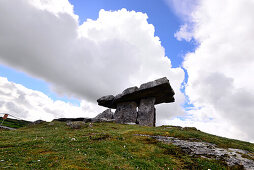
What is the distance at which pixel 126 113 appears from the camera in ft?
153

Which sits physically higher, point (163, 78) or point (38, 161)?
point (163, 78)

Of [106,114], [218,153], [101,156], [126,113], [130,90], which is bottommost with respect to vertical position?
[101,156]

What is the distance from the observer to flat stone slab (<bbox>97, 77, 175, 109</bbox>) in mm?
39250

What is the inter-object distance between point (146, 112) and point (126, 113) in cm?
621

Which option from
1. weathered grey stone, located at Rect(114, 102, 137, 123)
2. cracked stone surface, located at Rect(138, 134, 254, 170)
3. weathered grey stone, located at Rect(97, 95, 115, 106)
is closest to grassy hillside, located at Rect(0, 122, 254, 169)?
cracked stone surface, located at Rect(138, 134, 254, 170)

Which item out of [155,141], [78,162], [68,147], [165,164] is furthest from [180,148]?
[68,147]

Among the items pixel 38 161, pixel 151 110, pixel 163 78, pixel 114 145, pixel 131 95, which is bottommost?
pixel 38 161

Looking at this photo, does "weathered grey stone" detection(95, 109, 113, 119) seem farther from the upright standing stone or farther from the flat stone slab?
the upright standing stone

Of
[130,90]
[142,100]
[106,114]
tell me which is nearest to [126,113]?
[142,100]

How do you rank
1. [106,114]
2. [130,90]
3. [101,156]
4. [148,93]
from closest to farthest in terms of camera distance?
[101,156]
[148,93]
[130,90]
[106,114]

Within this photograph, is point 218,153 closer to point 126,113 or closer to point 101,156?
point 101,156

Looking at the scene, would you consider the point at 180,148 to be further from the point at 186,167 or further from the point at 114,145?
the point at 114,145

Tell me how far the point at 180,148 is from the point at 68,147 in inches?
482

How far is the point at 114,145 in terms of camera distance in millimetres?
17562
